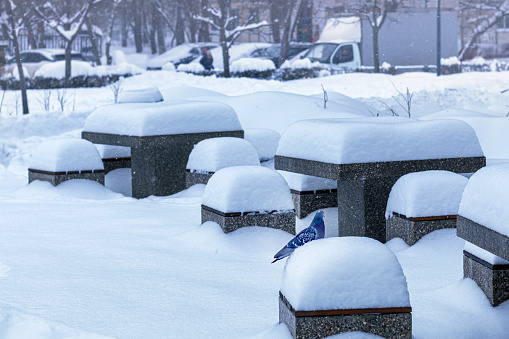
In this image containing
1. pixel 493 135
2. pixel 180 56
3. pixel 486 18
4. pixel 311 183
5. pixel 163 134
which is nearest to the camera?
pixel 311 183

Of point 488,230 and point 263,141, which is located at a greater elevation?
point 488,230

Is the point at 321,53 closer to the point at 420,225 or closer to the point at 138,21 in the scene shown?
the point at 138,21

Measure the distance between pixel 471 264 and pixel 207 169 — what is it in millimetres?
5227

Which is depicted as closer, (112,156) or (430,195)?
(430,195)

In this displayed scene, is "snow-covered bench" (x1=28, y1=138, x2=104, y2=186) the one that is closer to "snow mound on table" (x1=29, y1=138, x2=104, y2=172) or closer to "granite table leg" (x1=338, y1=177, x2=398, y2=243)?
"snow mound on table" (x1=29, y1=138, x2=104, y2=172)

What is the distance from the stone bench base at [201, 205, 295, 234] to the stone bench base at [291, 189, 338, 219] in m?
0.94

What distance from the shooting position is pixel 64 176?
10.5 m

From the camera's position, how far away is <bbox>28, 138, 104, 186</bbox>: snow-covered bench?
10500 mm

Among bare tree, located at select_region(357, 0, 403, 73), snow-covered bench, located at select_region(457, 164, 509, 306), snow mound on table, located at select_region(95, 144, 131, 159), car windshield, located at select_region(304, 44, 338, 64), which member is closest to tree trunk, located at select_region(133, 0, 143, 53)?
bare tree, located at select_region(357, 0, 403, 73)

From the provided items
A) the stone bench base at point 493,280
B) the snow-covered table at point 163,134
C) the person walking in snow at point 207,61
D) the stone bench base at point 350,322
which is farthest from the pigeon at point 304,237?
the person walking in snow at point 207,61

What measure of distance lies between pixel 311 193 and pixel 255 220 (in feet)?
4.19

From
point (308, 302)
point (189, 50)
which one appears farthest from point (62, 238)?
point (189, 50)

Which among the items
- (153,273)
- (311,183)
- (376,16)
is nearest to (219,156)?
(311,183)

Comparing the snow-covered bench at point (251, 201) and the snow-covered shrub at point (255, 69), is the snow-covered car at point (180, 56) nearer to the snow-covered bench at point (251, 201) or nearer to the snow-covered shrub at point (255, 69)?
the snow-covered shrub at point (255, 69)
